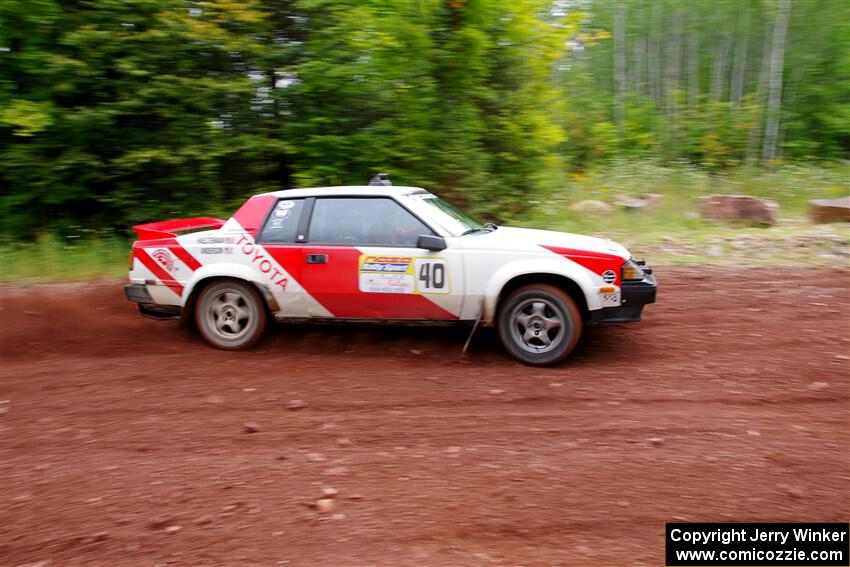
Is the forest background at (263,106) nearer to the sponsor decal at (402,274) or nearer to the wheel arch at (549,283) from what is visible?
the sponsor decal at (402,274)

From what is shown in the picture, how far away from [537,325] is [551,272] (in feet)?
1.56

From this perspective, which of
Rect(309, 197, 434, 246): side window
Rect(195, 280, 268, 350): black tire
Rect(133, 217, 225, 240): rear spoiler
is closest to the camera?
Rect(309, 197, 434, 246): side window

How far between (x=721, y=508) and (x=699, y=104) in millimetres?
22286

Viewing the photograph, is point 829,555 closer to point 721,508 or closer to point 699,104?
point 721,508

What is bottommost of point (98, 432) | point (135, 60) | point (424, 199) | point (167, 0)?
point (98, 432)

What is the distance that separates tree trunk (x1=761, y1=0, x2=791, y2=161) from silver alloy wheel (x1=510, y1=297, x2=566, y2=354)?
18.7 metres

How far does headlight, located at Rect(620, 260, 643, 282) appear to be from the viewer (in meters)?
5.83

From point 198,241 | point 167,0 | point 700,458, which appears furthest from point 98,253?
point 700,458

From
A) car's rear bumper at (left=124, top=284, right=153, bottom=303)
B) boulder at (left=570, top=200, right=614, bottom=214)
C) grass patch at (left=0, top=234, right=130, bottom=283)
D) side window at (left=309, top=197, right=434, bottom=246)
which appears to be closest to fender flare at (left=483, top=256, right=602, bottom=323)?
side window at (left=309, top=197, right=434, bottom=246)

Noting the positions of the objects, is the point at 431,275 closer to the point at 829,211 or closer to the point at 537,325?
the point at 537,325

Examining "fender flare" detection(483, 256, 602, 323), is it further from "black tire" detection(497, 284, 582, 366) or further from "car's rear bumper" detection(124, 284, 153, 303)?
"car's rear bumper" detection(124, 284, 153, 303)

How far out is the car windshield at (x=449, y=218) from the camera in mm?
6215

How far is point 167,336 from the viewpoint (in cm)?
704

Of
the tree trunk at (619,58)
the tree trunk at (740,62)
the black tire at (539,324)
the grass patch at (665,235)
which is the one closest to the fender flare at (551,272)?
the black tire at (539,324)
